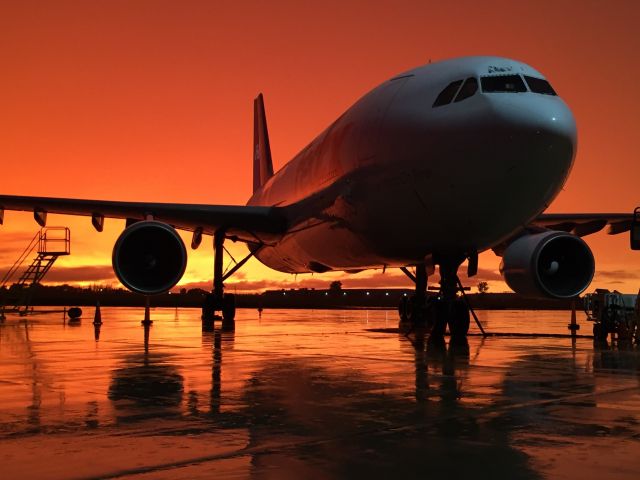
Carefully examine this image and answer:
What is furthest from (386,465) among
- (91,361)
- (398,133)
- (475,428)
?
(398,133)

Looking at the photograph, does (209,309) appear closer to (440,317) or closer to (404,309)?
(404,309)

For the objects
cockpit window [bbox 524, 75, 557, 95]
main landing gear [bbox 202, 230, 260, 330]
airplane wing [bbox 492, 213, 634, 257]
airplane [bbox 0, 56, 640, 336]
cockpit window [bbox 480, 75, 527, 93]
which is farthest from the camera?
main landing gear [bbox 202, 230, 260, 330]

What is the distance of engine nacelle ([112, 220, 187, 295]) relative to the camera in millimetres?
14883

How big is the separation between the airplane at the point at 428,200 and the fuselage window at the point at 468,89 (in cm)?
2

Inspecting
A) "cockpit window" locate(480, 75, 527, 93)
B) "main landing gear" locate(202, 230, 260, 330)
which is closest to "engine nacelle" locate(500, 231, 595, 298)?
"cockpit window" locate(480, 75, 527, 93)

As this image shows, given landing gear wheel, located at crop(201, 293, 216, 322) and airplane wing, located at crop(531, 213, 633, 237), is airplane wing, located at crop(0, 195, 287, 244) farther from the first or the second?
airplane wing, located at crop(531, 213, 633, 237)

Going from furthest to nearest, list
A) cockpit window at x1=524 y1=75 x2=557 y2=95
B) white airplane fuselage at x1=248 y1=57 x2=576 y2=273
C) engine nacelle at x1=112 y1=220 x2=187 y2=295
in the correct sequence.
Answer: engine nacelle at x1=112 y1=220 x2=187 y2=295, cockpit window at x1=524 y1=75 x2=557 y2=95, white airplane fuselage at x1=248 y1=57 x2=576 y2=273

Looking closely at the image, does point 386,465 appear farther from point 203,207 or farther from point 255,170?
point 255,170

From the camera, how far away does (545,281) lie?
1470 cm

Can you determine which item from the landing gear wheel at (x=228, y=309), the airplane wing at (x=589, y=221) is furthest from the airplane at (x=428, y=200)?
the landing gear wheel at (x=228, y=309)

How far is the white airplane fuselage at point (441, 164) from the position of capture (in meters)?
11.4

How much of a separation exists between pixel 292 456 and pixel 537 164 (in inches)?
307

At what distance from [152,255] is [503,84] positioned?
709 cm

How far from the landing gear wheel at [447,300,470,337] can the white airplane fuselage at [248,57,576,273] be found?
1113 mm
